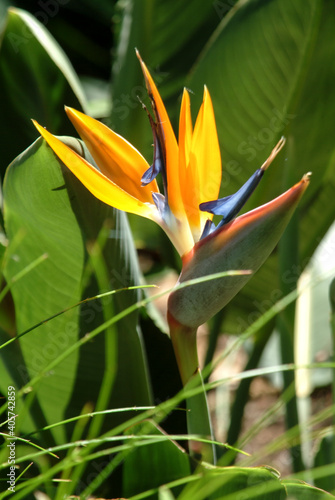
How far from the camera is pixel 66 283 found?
61 cm

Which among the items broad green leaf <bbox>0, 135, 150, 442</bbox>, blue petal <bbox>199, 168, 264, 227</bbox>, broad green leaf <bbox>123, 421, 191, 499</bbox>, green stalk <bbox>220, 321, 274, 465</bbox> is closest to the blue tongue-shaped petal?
blue petal <bbox>199, 168, 264, 227</bbox>

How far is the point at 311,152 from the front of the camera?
0.82 metres

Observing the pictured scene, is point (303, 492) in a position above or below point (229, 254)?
below

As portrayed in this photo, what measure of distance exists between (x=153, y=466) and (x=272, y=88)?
464mm

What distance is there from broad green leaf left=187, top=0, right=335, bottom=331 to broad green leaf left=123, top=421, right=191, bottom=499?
10.8 inches

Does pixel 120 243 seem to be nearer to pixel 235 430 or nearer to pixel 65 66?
pixel 65 66

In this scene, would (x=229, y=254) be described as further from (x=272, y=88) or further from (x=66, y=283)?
(x=272, y=88)

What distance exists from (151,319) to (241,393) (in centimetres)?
23

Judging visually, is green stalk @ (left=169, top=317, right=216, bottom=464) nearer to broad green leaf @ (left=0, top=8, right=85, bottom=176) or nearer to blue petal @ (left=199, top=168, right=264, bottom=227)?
blue petal @ (left=199, top=168, right=264, bottom=227)

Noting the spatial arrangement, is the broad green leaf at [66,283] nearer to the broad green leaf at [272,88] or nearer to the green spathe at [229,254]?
the green spathe at [229,254]

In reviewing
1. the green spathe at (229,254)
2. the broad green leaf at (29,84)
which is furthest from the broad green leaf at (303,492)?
the broad green leaf at (29,84)

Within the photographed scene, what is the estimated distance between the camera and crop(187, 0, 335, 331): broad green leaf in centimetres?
72

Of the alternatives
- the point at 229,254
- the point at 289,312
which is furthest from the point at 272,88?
the point at 229,254

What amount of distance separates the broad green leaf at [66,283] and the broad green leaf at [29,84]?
19 cm
